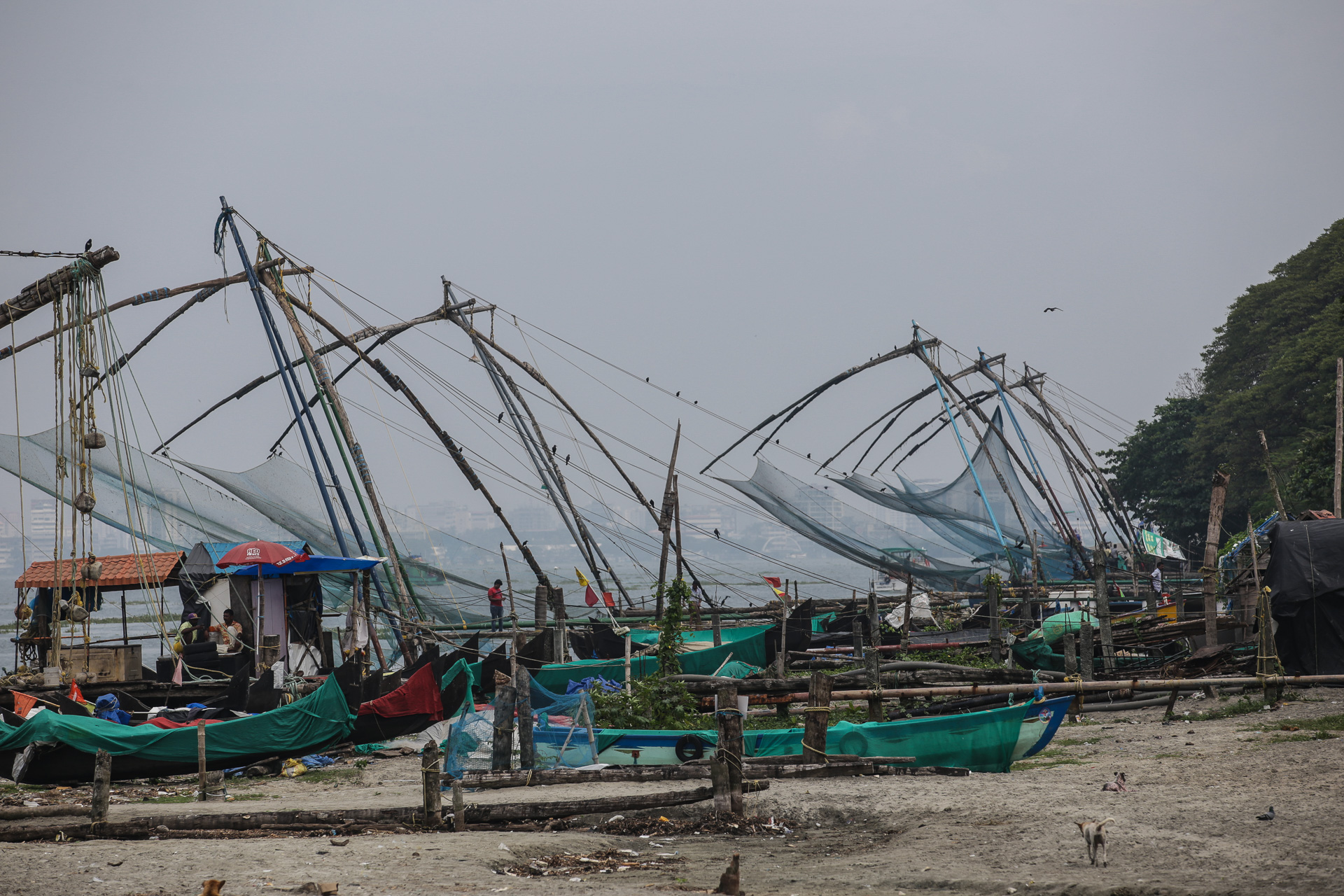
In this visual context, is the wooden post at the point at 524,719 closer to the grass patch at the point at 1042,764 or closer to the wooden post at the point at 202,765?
the wooden post at the point at 202,765

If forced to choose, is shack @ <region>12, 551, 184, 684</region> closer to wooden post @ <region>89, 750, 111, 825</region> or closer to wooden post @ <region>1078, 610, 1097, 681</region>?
wooden post @ <region>89, 750, 111, 825</region>

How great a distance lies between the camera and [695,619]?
66.5ft

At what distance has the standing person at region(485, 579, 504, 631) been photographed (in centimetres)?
1834

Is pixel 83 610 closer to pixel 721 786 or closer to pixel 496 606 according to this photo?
pixel 496 606

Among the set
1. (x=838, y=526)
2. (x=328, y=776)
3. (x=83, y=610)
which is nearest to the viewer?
(x=328, y=776)

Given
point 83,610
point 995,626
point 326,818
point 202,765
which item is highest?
point 83,610

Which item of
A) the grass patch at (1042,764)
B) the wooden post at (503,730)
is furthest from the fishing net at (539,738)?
the grass patch at (1042,764)

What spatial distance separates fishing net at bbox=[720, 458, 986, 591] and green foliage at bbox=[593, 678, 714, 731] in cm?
1116

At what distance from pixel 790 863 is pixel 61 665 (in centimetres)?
1191

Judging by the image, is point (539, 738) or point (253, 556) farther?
point (253, 556)

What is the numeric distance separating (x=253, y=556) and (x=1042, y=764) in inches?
424

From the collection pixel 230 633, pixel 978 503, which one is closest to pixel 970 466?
pixel 978 503

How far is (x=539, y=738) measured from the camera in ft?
32.0

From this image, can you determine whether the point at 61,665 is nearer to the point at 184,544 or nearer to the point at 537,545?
the point at 184,544
